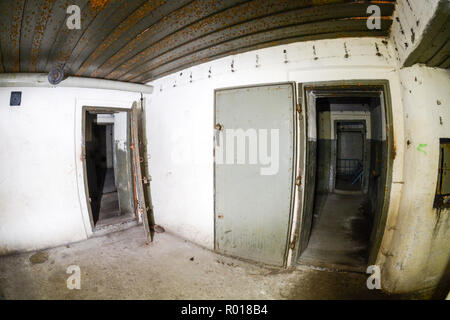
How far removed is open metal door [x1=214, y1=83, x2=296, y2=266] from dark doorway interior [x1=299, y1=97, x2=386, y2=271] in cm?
77

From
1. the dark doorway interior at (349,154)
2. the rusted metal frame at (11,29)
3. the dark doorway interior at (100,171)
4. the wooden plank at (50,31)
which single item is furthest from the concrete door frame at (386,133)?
the dark doorway interior at (349,154)

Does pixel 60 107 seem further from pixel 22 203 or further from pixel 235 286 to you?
pixel 235 286

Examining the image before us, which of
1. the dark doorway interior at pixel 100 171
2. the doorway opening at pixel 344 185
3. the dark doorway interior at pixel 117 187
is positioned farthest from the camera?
the dark doorway interior at pixel 100 171

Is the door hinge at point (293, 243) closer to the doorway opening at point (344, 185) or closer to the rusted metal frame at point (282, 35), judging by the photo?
the doorway opening at point (344, 185)

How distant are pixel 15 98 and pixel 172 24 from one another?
10.6ft

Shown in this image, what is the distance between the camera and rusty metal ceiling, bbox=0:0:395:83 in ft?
5.49

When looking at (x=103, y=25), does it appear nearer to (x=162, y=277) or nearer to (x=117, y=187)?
(x=162, y=277)

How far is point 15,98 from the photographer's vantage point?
9.83 feet

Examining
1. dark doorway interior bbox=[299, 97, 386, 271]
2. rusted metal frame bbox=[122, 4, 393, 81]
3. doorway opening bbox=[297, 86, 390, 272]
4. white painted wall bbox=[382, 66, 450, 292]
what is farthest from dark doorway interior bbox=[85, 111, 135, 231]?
white painted wall bbox=[382, 66, 450, 292]

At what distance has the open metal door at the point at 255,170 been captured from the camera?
2453mm

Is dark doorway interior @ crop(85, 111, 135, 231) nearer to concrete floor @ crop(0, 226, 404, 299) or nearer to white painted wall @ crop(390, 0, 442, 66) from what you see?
concrete floor @ crop(0, 226, 404, 299)

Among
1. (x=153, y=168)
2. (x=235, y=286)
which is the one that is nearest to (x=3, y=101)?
(x=153, y=168)

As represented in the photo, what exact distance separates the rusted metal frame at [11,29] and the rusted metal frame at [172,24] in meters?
0.91

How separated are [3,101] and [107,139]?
5222mm
